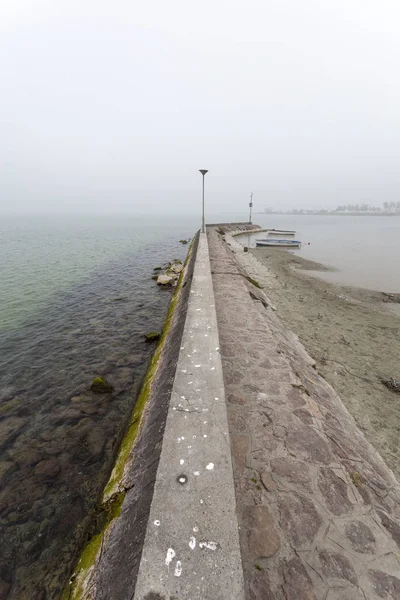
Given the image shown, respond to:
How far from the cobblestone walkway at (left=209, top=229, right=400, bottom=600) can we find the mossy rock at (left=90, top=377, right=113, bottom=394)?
3336mm

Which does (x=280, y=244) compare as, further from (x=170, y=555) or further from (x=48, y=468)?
(x=170, y=555)

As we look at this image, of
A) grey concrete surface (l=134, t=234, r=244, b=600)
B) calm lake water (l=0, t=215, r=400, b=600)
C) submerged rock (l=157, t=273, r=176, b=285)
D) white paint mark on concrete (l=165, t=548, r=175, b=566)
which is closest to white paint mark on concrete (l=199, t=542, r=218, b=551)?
grey concrete surface (l=134, t=234, r=244, b=600)

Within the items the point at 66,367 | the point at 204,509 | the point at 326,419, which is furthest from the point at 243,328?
the point at 66,367

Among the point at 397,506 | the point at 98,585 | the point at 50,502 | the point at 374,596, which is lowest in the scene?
the point at 50,502

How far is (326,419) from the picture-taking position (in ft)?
14.3

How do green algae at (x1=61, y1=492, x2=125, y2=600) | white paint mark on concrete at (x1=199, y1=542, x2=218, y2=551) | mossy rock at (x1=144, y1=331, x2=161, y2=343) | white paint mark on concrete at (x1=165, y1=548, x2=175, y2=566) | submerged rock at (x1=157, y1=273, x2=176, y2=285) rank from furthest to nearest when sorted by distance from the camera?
submerged rock at (x1=157, y1=273, x2=176, y2=285) < mossy rock at (x1=144, y1=331, x2=161, y2=343) < green algae at (x1=61, y1=492, x2=125, y2=600) < white paint mark on concrete at (x1=199, y1=542, x2=218, y2=551) < white paint mark on concrete at (x1=165, y1=548, x2=175, y2=566)

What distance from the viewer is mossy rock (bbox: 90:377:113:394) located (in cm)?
668

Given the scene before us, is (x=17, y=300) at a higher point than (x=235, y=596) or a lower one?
lower

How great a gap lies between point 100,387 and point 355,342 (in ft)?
27.0

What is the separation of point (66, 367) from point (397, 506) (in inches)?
313

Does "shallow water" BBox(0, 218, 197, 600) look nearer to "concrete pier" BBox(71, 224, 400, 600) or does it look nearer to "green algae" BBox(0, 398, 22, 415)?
"green algae" BBox(0, 398, 22, 415)

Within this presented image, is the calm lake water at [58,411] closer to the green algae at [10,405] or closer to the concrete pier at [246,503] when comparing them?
the green algae at [10,405]

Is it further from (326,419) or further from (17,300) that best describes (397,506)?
(17,300)

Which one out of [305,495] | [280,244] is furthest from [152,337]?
[280,244]
